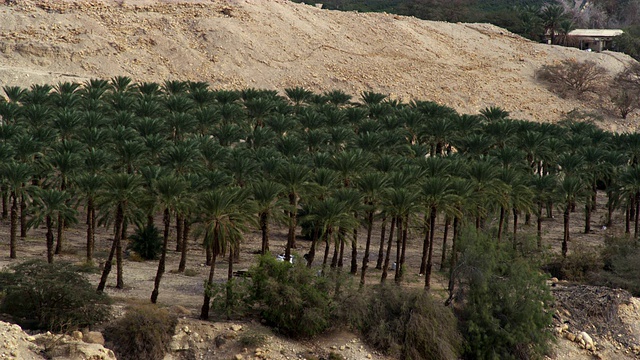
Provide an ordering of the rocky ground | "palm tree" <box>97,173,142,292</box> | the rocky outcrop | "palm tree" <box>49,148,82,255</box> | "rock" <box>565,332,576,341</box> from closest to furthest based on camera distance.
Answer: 1. the rocky outcrop
2. "palm tree" <box>97,173,142,292</box>
3. "rock" <box>565,332,576,341</box>
4. "palm tree" <box>49,148,82,255</box>
5. the rocky ground

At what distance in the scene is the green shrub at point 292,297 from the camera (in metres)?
39.7

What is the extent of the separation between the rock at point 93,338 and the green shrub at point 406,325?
1012 cm

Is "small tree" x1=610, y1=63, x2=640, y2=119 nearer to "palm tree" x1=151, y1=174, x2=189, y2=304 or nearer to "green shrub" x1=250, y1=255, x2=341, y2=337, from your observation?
"green shrub" x1=250, y1=255, x2=341, y2=337

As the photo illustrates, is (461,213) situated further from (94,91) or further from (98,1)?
(98,1)

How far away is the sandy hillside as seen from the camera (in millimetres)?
88688

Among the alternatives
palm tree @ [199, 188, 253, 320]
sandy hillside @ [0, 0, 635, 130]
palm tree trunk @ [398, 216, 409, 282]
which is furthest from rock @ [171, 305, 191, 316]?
sandy hillside @ [0, 0, 635, 130]

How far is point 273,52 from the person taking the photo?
9781 cm

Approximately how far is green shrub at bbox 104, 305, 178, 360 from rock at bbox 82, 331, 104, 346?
1.90ft

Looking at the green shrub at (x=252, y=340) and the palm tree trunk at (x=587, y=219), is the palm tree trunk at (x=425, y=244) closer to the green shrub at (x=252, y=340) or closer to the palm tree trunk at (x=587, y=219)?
the green shrub at (x=252, y=340)

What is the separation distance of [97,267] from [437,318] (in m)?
17.7

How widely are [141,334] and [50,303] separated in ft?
14.2

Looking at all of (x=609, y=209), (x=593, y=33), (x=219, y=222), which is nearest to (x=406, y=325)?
(x=219, y=222)

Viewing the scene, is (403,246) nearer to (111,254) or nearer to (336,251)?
(336,251)

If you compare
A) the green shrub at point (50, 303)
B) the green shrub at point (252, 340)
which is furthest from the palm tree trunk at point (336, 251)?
the green shrub at point (50, 303)
